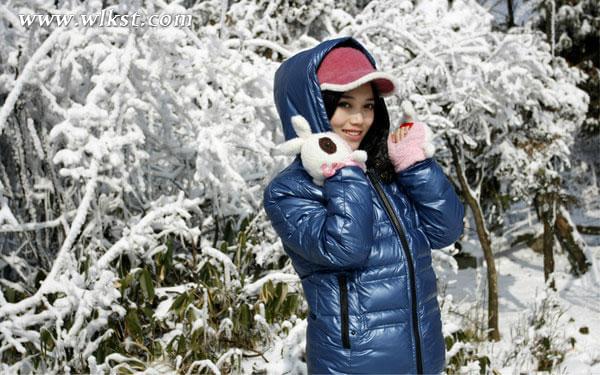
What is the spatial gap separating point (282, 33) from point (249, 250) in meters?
3.06

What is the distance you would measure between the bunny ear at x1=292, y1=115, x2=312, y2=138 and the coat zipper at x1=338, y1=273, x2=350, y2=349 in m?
0.43

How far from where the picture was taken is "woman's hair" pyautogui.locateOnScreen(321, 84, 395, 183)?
5.50ft

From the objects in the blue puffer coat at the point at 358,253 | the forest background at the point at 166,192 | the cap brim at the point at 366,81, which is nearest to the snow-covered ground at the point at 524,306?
the forest background at the point at 166,192

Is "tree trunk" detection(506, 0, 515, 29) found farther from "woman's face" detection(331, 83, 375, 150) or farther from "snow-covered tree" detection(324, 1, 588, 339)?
"woman's face" detection(331, 83, 375, 150)

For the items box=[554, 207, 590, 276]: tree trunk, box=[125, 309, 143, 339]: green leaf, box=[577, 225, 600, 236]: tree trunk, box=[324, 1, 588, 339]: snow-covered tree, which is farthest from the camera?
box=[577, 225, 600, 236]: tree trunk

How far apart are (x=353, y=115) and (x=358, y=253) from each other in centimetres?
46

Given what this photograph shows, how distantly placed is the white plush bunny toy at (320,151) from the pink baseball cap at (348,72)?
0.49 ft

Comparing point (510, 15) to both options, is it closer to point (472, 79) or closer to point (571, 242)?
point (571, 242)

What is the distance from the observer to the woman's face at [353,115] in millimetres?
1678

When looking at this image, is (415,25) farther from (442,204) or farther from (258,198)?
(442,204)

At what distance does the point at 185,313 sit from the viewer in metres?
3.25

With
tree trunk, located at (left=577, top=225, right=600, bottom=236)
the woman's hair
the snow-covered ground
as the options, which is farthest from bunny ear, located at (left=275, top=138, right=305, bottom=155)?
tree trunk, located at (left=577, top=225, right=600, bottom=236)

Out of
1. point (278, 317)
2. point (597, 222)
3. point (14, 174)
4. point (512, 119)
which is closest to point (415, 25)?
point (512, 119)

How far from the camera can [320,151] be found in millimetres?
1506
